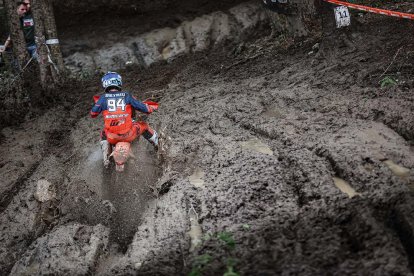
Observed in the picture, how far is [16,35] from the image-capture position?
10758mm

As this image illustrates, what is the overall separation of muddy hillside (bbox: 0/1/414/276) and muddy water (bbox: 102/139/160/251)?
0.08 feet

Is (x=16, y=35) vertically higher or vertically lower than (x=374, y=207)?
higher

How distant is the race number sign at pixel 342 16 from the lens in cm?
938

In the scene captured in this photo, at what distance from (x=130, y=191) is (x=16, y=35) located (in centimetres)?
621

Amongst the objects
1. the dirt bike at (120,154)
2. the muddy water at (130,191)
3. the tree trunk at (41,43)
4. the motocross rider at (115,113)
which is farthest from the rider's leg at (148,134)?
the tree trunk at (41,43)

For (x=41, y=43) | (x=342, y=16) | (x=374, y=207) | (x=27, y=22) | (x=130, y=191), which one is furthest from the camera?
(x=27, y=22)

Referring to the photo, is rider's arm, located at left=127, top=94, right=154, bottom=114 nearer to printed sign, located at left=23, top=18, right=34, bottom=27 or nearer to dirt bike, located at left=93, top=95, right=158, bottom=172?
dirt bike, located at left=93, top=95, right=158, bottom=172

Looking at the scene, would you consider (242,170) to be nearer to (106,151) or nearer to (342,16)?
(106,151)

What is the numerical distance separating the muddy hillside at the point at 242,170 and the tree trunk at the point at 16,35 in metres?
0.98

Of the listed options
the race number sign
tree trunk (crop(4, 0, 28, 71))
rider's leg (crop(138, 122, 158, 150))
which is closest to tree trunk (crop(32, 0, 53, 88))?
tree trunk (crop(4, 0, 28, 71))

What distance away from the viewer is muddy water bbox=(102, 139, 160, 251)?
602 centimetres

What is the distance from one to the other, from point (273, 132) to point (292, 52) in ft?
12.3

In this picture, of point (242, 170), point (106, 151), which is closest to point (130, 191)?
point (106, 151)

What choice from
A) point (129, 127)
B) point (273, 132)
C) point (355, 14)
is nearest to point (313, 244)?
point (273, 132)
